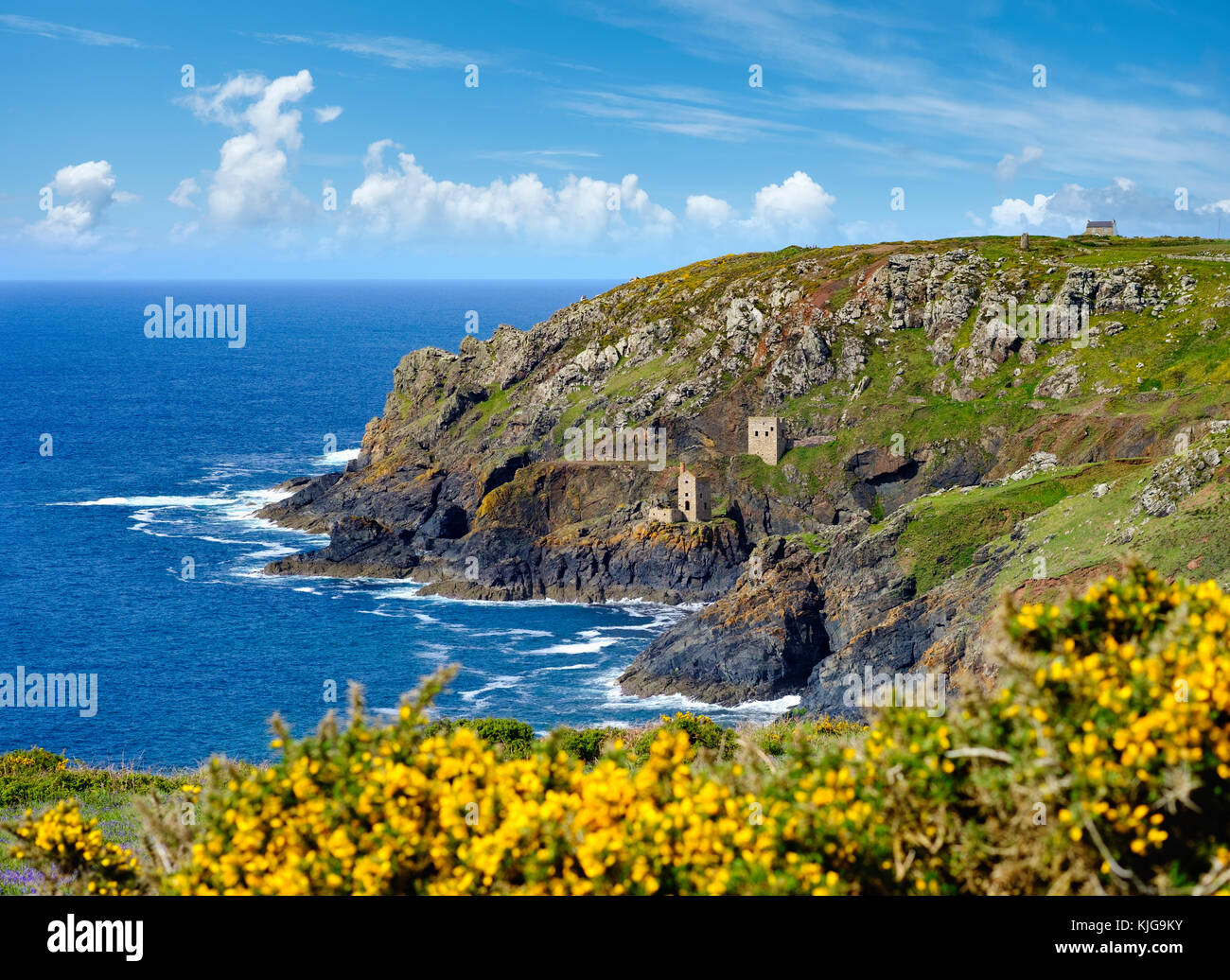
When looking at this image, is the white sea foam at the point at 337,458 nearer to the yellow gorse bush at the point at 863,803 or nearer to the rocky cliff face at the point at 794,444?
the rocky cliff face at the point at 794,444

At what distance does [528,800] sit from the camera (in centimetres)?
1339

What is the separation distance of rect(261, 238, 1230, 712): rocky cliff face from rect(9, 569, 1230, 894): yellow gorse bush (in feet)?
204

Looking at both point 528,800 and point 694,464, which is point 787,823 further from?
point 694,464

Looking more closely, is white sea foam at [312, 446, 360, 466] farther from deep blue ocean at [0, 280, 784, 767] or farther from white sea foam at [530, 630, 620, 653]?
white sea foam at [530, 630, 620, 653]

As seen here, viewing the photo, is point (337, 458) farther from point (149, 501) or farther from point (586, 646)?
point (586, 646)

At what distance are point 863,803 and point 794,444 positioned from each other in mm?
104501

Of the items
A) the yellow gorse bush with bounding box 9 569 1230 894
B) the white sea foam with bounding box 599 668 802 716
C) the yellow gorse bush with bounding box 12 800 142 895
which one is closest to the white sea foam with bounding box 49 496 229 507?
the white sea foam with bounding box 599 668 802 716

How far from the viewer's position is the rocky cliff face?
8250 centimetres

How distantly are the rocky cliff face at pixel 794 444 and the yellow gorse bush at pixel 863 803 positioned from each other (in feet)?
204

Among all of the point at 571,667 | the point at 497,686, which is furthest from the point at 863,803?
the point at 571,667

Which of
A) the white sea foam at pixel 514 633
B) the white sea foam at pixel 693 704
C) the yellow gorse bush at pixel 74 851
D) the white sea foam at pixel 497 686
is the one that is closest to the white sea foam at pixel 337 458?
the white sea foam at pixel 514 633

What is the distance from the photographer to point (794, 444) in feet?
378
